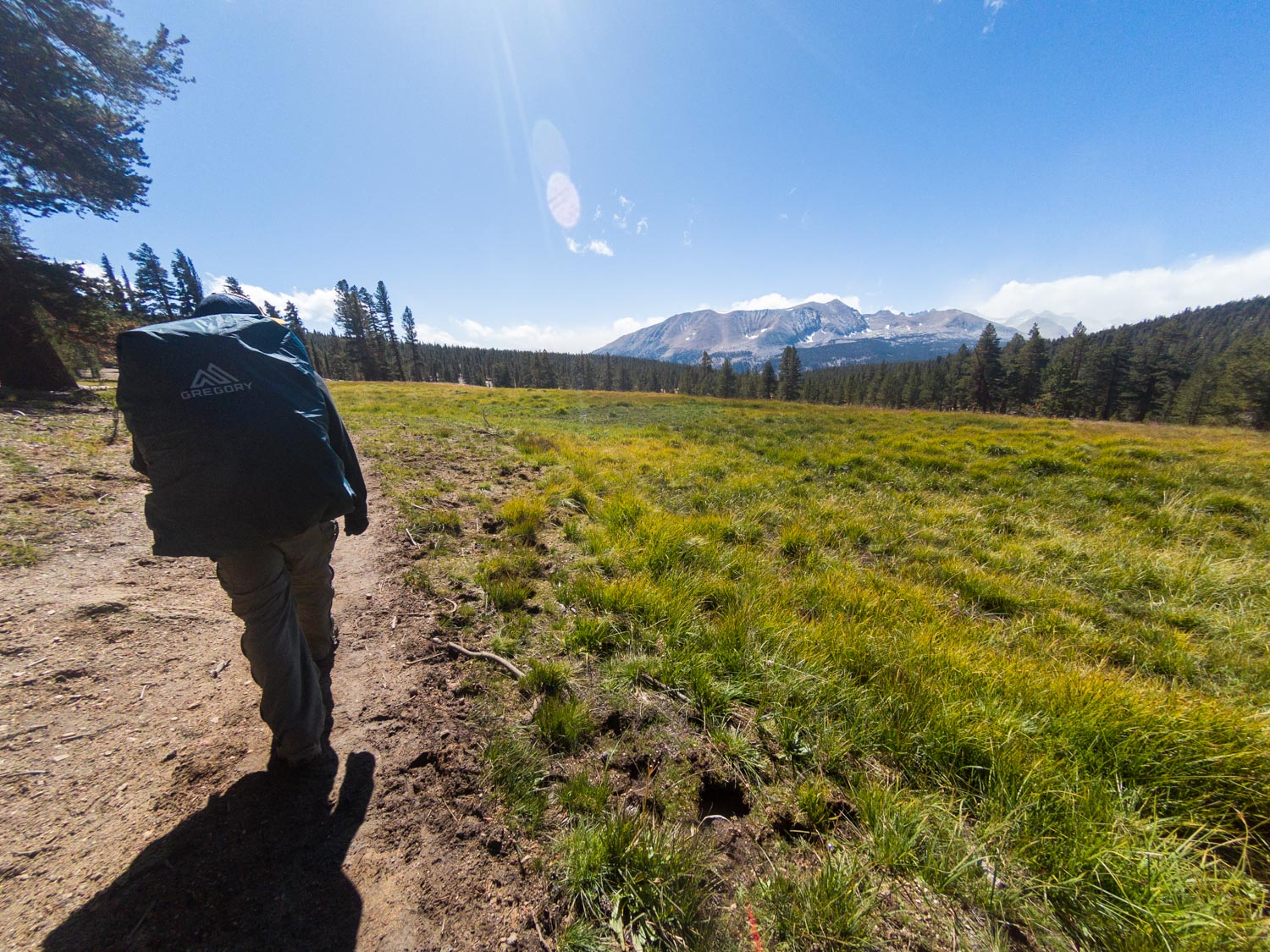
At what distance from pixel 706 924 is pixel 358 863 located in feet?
5.22

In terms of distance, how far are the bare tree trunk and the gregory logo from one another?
1773cm

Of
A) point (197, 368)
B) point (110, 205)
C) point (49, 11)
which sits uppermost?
point (49, 11)

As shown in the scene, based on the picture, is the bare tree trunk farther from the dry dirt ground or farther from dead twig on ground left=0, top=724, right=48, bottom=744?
dead twig on ground left=0, top=724, right=48, bottom=744

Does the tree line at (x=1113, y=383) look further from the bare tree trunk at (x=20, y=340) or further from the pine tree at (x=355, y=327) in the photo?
the pine tree at (x=355, y=327)

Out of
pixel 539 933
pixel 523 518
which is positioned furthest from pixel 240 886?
pixel 523 518

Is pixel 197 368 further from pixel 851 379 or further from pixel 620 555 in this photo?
pixel 851 379

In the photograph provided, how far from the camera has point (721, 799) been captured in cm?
216

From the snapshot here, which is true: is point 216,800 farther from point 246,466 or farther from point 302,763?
point 246,466

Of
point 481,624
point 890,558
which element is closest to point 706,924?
point 481,624

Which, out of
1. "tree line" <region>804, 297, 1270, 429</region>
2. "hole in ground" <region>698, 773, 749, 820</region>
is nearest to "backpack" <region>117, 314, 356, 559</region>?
"hole in ground" <region>698, 773, 749, 820</region>

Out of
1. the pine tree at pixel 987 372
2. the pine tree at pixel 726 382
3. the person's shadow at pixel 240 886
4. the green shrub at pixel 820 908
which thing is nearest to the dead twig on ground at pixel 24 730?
the person's shadow at pixel 240 886

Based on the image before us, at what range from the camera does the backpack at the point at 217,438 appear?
78.1 inches

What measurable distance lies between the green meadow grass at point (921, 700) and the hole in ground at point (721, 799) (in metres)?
0.07

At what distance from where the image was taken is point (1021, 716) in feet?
7.93
